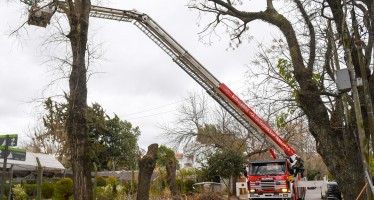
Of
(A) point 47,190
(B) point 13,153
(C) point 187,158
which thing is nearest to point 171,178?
(A) point 47,190

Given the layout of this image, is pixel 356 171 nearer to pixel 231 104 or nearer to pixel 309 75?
pixel 309 75

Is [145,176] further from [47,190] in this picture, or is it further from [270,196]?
[47,190]

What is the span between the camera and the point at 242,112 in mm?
19703

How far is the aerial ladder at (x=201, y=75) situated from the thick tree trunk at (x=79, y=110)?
9.08 m

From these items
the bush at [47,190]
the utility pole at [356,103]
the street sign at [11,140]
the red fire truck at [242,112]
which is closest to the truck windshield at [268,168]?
the red fire truck at [242,112]

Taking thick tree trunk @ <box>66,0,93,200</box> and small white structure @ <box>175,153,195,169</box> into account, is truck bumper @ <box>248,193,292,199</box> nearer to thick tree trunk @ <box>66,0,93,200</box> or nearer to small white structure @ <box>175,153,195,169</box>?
thick tree trunk @ <box>66,0,93,200</box>

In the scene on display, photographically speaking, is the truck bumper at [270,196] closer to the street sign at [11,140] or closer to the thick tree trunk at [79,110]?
the thick tree trunk at [79,110]

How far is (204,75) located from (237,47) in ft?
18.3

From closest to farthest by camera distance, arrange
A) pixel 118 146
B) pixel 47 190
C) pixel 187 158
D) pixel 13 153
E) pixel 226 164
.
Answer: pixel 13 153, pixel 47 190, pixel 226 164, pixel 187 158, pixel 118 146

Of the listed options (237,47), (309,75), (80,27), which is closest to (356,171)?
(309,75)

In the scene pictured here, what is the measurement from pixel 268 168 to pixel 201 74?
6.01 meters

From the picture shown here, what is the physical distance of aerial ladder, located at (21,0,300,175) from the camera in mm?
19438

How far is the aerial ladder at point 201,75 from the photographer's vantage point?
63.8 ft

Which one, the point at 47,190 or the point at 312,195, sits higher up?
the point at 47,190
